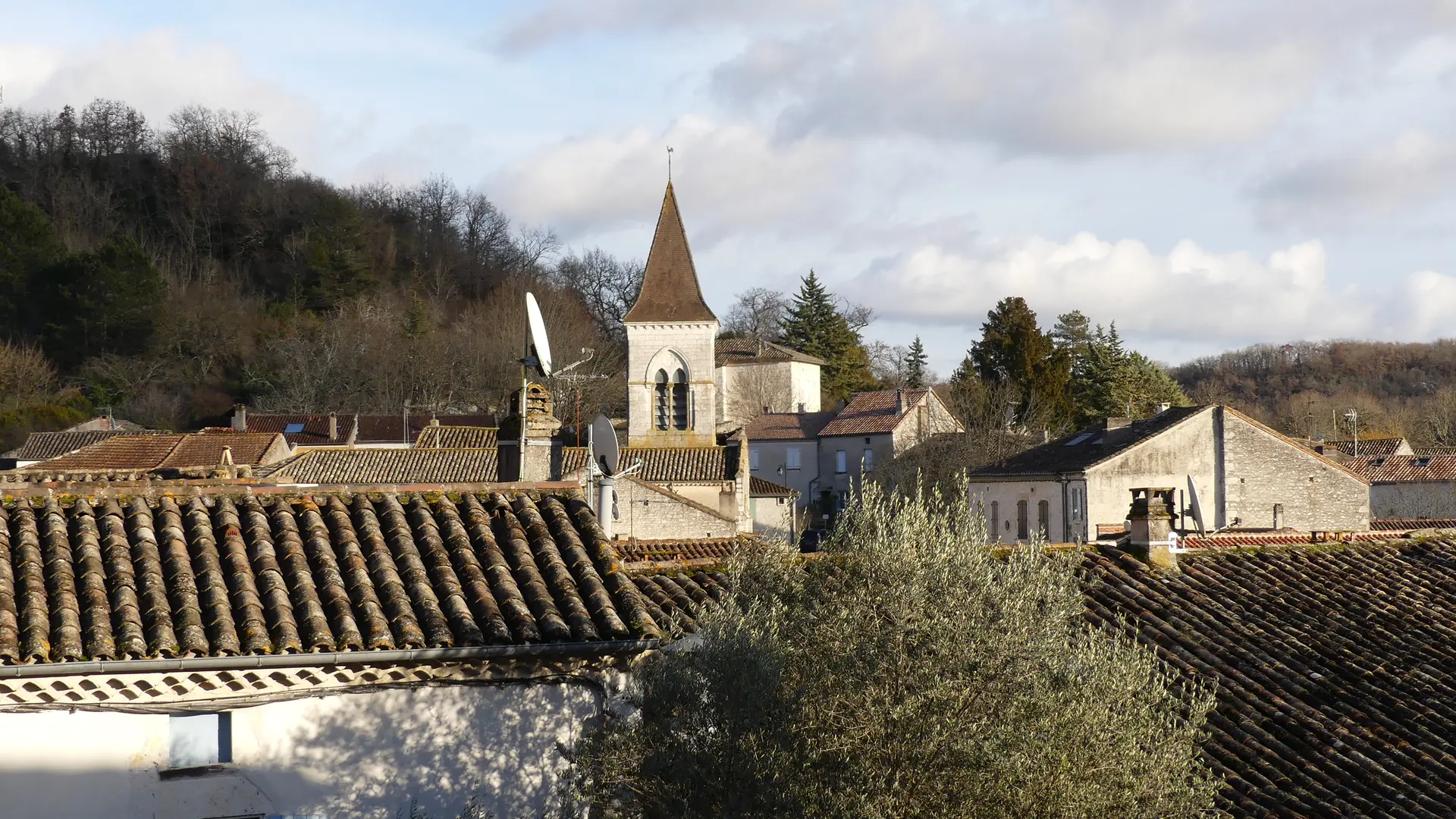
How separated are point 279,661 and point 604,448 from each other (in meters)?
6.00

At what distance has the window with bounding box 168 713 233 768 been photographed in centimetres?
888

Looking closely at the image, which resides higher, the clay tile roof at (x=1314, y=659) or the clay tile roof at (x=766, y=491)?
the clay tile roof at (x=766, y=491)

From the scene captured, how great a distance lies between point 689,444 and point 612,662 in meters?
36.8

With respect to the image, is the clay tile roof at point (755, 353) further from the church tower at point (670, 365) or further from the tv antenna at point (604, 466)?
the tv antenna at point (604, 466)

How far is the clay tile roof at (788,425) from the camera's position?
70.8 metres

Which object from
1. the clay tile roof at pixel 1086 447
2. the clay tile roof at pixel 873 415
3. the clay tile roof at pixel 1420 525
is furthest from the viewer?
Result: the clay tile roof at pixel 873 415

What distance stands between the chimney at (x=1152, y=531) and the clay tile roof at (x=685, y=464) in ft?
81.3

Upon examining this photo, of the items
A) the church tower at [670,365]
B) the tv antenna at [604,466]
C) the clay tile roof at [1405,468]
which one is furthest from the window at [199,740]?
the clay tile roof at [1405,468]

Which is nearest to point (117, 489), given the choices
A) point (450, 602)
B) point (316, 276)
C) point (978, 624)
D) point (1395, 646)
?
point (450, 602)

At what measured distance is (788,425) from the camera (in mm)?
72000

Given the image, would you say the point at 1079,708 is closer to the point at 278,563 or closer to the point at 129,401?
the point at 278,563

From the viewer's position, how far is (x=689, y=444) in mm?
46531

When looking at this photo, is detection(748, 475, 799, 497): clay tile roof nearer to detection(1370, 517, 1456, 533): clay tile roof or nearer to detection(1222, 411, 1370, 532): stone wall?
detection(1222, 411, 1370, 532): stone wall

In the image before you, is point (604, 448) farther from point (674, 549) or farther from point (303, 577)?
point (674, 549)
